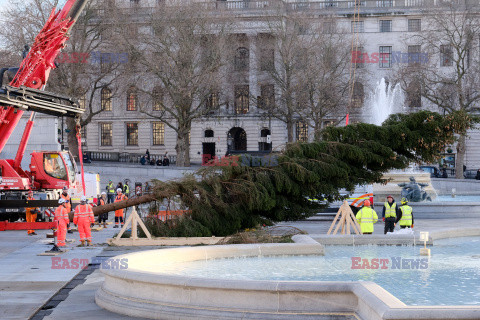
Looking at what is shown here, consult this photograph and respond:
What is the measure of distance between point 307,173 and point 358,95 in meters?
50.9

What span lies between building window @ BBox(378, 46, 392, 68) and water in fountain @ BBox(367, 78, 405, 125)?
730 centimetres

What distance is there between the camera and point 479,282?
13953 millimetres

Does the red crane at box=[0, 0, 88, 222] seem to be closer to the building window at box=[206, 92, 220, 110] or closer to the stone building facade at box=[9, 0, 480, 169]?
the building window at box=[206, 92, 220, 110]

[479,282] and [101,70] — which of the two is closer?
[479,282]

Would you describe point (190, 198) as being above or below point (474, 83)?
below

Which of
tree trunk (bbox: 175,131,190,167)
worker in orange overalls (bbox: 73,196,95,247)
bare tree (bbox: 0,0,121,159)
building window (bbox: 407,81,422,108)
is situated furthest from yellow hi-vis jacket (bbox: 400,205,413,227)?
building window (bbox: 407,81,422,108)

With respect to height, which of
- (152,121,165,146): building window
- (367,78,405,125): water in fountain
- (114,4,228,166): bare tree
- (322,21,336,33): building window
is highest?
(322,21,336,33): building window

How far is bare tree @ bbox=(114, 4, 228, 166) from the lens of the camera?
5906cm

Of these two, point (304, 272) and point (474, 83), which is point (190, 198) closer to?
point (304, 272)

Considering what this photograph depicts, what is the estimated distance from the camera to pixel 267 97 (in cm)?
7162

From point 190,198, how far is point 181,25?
40.4 metres

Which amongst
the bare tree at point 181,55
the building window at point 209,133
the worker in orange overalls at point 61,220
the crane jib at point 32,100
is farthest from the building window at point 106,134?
the worker in orange overalls at point 61,220

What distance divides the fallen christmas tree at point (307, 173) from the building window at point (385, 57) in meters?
59.0

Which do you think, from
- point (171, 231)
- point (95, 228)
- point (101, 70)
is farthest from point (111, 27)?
point (171, 231)
